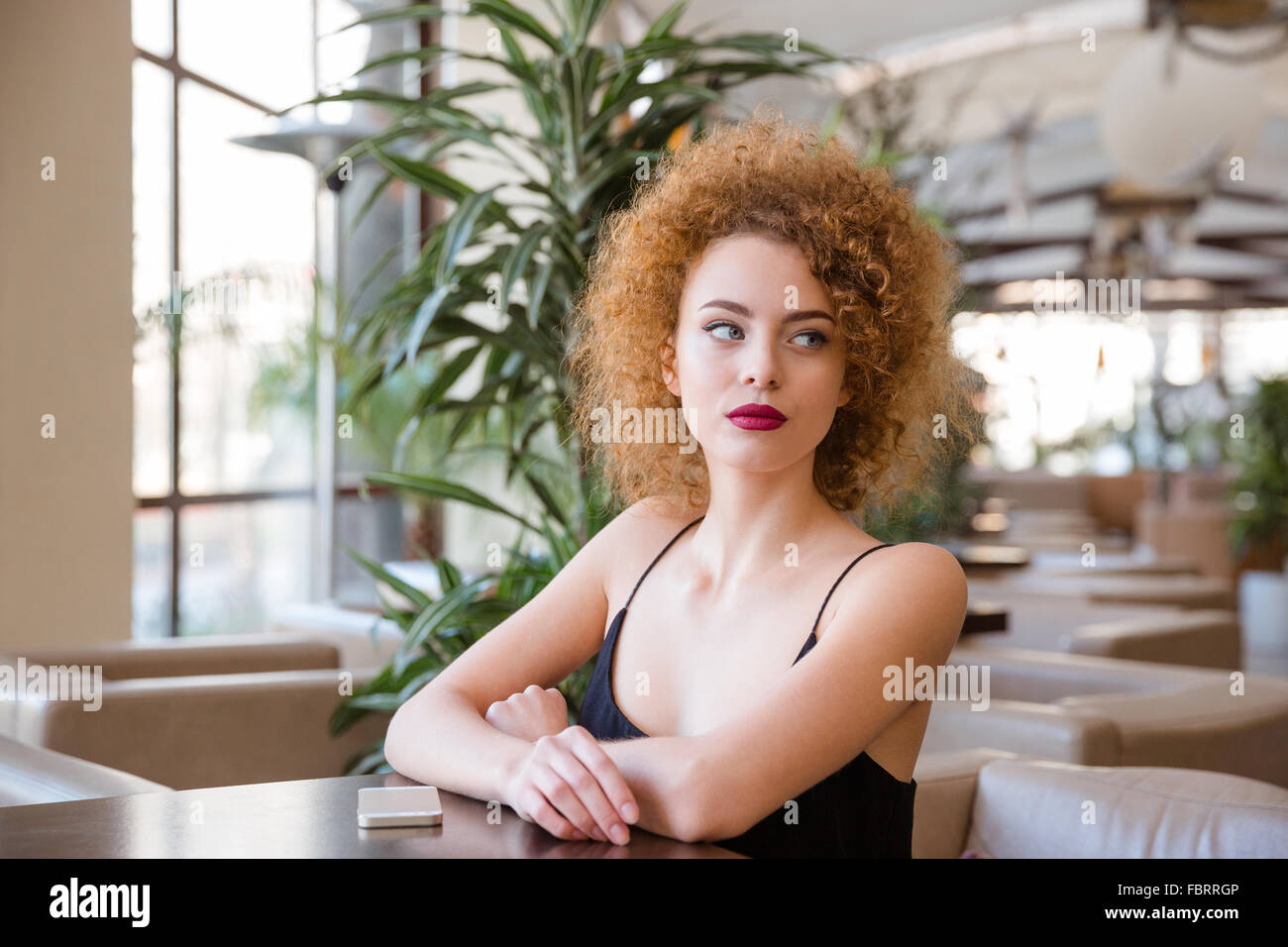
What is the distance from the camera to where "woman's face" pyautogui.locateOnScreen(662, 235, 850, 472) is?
1239mm

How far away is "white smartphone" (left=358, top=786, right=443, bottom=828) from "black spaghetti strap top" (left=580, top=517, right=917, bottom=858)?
0.32 meters

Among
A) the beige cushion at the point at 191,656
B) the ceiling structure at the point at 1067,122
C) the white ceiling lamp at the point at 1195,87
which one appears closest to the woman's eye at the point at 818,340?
the ceiling structure at the point at 1067,122

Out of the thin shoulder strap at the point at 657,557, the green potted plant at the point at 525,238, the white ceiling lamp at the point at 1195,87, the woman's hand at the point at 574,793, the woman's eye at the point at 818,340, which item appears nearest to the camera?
the woman's hand at the point at 574,793

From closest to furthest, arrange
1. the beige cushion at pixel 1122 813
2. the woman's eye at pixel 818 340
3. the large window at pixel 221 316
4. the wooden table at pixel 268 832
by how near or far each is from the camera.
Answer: the wooden table at pixel 268 832 < the woman's eye at pixel 818 340 < the beige cushion at pixel 1122 813 < the large window at pixel 221 316

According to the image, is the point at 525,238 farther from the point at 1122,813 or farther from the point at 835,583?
the point at 1122,813

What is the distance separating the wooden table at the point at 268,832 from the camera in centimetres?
84

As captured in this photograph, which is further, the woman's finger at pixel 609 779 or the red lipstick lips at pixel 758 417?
the red lipstick lips at pixel 758 417

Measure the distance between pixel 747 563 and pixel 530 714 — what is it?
28 centimetres

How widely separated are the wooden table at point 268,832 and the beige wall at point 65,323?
2164 mm

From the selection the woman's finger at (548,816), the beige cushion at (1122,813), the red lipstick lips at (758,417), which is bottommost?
the beige cushion at (1122,813)

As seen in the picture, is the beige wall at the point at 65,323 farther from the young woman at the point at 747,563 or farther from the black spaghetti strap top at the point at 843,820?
the black spaghetti strap top at the point at 843,820

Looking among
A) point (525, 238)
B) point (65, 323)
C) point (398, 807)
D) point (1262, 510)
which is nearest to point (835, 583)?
point (398, 807)

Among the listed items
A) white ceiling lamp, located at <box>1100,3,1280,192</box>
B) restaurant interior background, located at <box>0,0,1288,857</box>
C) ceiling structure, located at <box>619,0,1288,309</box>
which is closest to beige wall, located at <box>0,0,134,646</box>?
restaurant interior background, located at <box>0,0,1288,857</box>

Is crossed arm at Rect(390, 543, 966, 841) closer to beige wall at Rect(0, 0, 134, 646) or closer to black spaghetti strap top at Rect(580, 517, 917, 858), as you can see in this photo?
black spaghetti strap top at Rect(580, 517, 917, 858)
